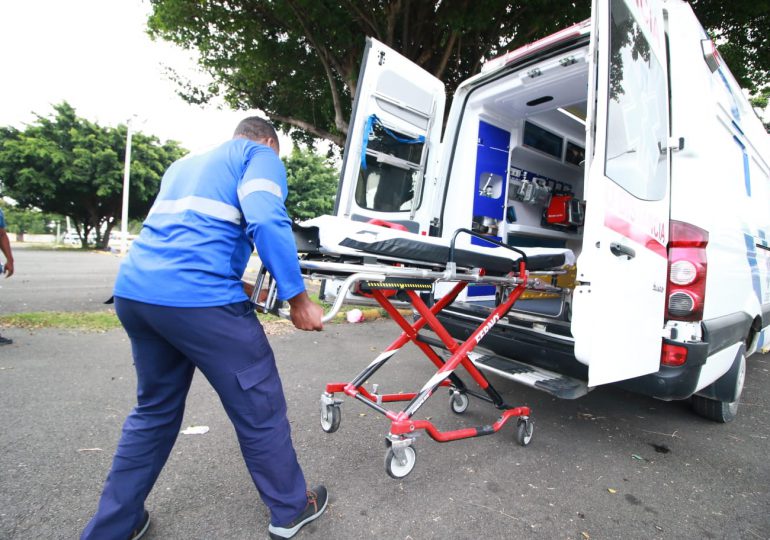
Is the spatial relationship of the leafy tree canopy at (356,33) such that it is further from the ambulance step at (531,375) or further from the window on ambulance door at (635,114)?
the ambulance step at (531,375)

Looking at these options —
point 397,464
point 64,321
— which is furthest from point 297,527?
point 64,321

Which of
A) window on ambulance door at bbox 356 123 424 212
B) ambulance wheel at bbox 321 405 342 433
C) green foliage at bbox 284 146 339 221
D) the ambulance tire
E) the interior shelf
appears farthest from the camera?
green foliage at bbox 284 146 339 221

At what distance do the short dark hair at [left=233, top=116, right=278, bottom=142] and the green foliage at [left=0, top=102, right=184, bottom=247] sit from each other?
79.8 ft

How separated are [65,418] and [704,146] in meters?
4.11

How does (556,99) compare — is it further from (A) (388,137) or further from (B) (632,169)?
(B) (632,169)

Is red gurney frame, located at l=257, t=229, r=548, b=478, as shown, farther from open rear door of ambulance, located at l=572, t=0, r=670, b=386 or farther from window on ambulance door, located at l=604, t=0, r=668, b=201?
window on ambulance door, located at l=604, t=0, r=668, b=201

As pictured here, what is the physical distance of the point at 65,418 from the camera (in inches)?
103

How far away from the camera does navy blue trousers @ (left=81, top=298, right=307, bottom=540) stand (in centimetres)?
150

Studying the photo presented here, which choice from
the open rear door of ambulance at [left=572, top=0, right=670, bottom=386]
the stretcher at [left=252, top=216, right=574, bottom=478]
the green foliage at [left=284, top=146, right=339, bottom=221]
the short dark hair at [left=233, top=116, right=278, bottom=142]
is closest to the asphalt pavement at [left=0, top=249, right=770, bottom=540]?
the stretcher at [left=252, top=216, right=574, bottom=478]

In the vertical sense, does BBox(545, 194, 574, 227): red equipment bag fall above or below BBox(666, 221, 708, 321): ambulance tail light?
above

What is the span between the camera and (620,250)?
1.98m

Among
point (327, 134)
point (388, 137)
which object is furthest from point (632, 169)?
point (327, 134)

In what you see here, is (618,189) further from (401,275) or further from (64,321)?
(64,321)

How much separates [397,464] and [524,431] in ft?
3.16
